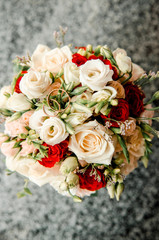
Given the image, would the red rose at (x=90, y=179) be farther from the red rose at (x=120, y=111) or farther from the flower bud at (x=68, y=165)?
the red rose at (x=120, y=111)

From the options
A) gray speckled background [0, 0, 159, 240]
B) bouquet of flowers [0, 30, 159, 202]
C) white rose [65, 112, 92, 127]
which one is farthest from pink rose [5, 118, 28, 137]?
gray speckled background [0, 0, 159, 240]

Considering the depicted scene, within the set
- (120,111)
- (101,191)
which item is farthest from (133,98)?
(101,191)

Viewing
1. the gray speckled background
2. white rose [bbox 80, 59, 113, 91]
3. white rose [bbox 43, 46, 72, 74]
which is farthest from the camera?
the gray speckled background

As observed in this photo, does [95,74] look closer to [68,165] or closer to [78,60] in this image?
[78,60]

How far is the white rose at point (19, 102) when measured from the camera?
537mm

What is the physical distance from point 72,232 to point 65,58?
715mm

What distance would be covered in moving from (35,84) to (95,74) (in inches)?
5.2

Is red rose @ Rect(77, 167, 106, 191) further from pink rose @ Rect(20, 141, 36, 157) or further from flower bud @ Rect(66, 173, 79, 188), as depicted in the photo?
pink rose @ Rect(20, 141, 36, 157)

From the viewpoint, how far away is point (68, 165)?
0.53 metres

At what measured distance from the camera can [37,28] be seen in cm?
94

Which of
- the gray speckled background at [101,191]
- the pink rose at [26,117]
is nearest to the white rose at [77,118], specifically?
the pink rose at [26,117]

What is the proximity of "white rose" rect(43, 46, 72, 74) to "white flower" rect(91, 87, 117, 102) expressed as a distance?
143 mm

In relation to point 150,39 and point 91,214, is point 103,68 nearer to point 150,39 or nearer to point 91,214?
point 150,39

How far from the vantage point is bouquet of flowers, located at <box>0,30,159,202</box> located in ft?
1.61
